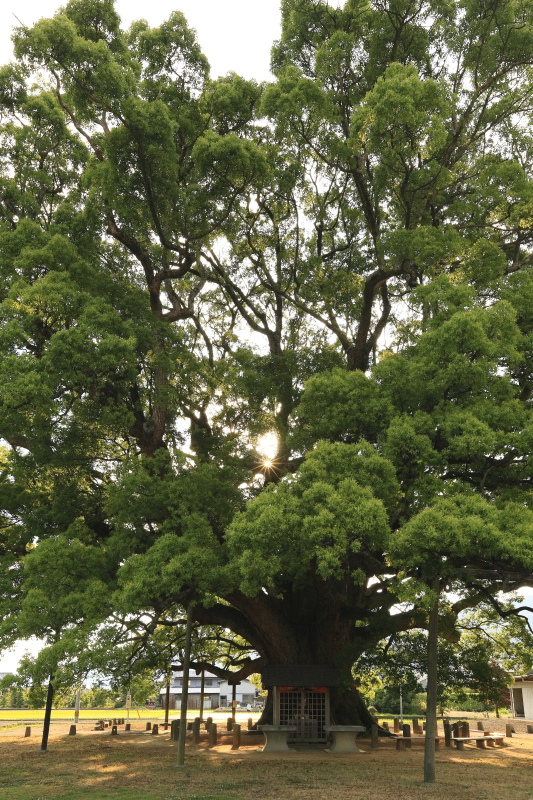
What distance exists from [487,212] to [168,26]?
9210 millimetres

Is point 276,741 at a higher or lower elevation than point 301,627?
lower

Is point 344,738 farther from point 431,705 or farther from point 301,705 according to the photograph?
point 431,705

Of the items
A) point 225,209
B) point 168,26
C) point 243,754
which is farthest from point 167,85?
point 243,754

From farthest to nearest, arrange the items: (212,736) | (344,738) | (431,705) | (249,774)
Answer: (212,736), (344,738), (249,774), (431,705)

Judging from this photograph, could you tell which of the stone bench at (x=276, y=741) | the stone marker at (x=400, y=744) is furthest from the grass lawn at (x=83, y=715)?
the stone bench at (x=276, y=741)

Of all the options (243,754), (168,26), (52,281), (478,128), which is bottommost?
(243,754)

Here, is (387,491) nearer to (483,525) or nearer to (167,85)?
(483,525)

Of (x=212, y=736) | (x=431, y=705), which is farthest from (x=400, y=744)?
(x=431, y=705)

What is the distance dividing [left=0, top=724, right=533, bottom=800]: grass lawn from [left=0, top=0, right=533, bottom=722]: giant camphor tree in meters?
2.46

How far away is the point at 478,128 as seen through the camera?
53.7 feet

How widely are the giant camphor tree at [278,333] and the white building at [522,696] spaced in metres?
14.5

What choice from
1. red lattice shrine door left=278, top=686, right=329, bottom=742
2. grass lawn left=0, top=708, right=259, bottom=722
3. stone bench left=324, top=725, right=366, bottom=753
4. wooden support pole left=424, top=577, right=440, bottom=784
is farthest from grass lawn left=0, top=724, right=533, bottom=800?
grass lawn left=0, top=708, right=259, bottom=722

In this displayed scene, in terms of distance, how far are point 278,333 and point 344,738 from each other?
422 inches

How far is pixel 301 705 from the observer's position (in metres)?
16.1
